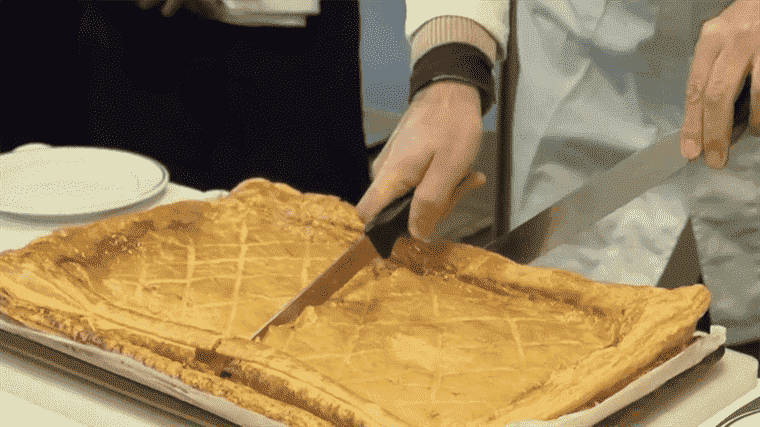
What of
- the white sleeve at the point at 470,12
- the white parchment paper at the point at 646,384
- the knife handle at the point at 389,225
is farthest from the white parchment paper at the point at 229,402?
the white sleeve at the point at 470,12

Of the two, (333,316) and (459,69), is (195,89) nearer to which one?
(459,69)

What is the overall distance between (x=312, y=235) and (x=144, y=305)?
29cm

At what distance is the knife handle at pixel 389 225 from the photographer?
3.34 feet

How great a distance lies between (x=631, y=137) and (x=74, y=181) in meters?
1.06

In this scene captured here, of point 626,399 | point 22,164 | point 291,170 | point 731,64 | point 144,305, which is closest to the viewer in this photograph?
point 626,399

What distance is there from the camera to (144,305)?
100cm

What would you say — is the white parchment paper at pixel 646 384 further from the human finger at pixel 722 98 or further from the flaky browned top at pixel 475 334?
the human finger at pixel 722 98

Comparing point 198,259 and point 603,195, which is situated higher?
point 603,195

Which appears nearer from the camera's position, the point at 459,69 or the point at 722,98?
the point at 722,98

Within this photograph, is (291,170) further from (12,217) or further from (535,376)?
(535,376)

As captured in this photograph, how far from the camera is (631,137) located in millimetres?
1487

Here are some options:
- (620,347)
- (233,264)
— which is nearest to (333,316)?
(233,264)

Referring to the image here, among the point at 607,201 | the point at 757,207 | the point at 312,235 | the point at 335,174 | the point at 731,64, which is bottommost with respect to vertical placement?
the point at 335,174

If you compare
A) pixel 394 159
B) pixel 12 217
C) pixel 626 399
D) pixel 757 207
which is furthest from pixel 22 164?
pixel 757 207
